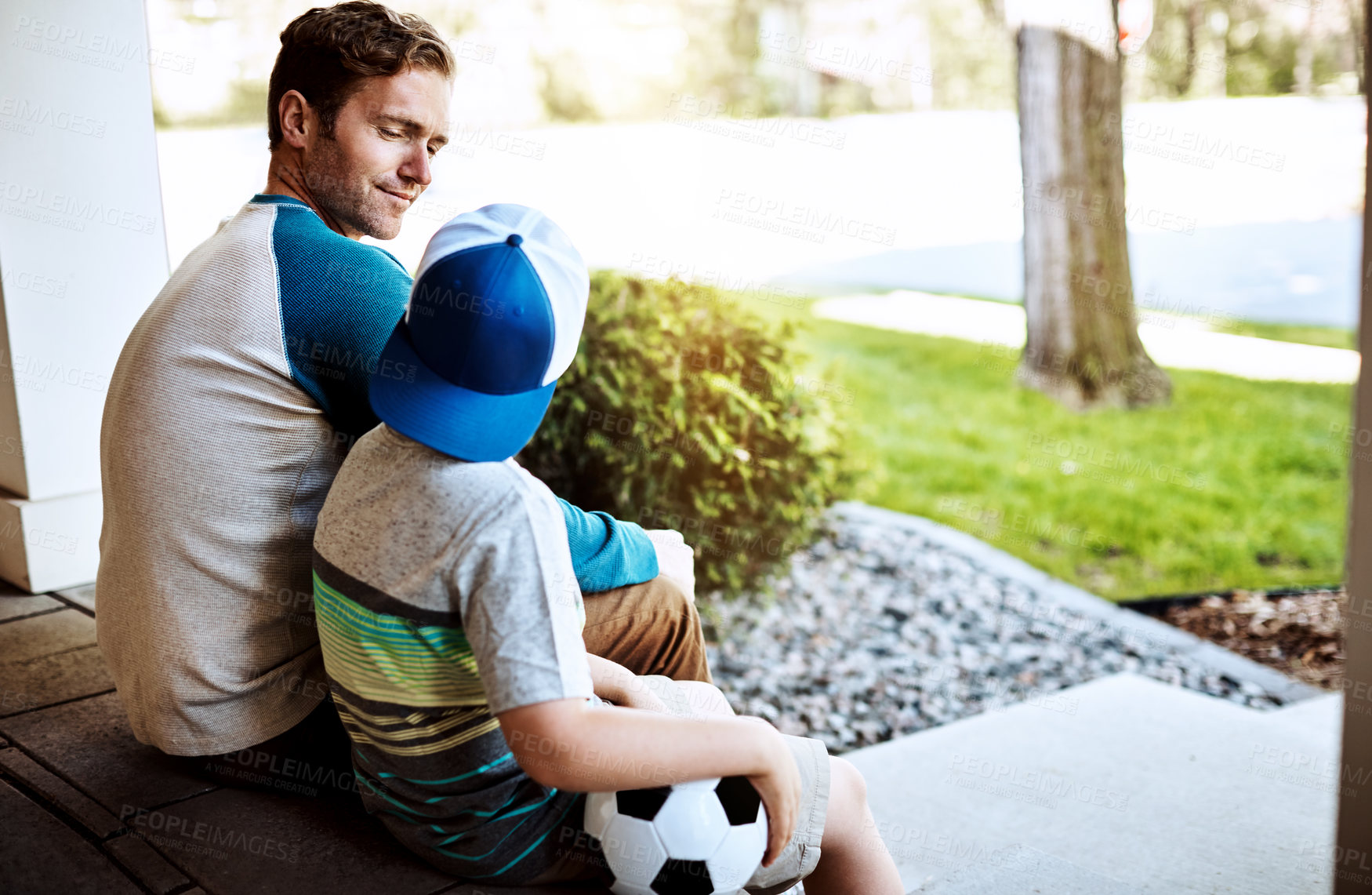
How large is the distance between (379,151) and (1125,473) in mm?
5892

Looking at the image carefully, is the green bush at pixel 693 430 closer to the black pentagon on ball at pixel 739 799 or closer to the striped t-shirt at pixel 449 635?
the striped t-shirt at pixel 449 635

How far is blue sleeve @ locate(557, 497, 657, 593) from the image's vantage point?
1.90 metres

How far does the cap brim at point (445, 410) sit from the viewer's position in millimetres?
1395

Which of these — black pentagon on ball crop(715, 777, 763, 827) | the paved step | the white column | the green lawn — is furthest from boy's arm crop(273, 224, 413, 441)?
the green lawn

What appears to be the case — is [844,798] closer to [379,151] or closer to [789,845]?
[789,845]

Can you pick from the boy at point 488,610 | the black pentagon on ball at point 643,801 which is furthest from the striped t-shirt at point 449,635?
the black pentagon on ball at point 643,801

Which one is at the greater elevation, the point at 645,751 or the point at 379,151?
the point at 379,151

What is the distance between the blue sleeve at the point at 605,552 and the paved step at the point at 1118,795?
0.89 meters

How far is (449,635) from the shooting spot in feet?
4.76

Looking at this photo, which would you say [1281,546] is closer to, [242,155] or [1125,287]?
[1125,287]

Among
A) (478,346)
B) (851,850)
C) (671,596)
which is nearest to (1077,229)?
(671,596)

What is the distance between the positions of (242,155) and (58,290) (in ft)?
42.8

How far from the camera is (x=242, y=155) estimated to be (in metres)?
14.8

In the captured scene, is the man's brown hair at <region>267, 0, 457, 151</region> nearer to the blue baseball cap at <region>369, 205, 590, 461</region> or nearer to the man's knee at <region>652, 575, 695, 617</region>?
the blue baseball cap at <region>369, 205, 590, 461</region>
